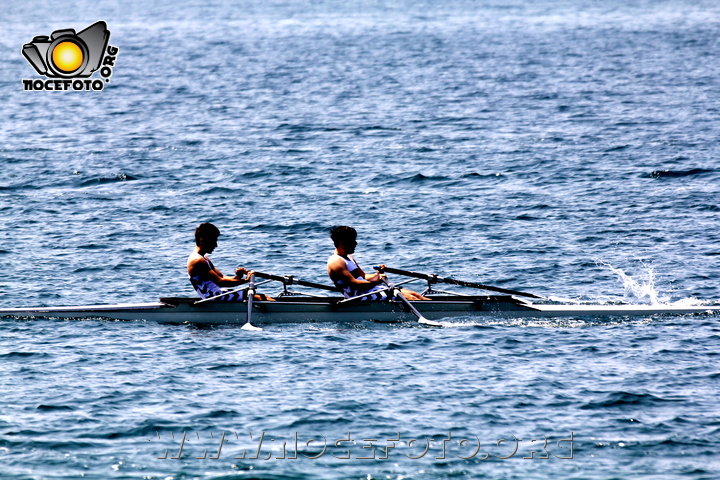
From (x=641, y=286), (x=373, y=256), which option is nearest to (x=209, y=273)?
(x=373, y=256)

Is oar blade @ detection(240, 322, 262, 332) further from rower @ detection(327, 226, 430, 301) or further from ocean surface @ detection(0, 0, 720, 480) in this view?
rower @ detection(327, 226, 430, 301)

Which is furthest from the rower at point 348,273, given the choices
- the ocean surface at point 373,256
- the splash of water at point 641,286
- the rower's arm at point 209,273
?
the splash of water at point 641,286

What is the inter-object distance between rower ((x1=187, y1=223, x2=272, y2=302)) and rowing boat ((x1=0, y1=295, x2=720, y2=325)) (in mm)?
184

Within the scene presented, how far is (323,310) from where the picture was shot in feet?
58.2

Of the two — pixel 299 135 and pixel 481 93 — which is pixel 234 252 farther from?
pixel 481 93

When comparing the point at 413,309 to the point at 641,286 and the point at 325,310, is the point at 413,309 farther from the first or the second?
the point at 641,286

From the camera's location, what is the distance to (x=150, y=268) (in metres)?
22.0

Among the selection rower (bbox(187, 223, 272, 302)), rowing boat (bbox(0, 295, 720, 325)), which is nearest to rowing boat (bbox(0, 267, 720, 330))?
rowing boat (bbox(0, 295, 720, 325))

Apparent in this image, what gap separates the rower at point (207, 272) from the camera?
17359 millimetres

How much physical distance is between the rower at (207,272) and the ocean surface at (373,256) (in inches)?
27.8

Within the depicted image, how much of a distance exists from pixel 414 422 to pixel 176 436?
325cm

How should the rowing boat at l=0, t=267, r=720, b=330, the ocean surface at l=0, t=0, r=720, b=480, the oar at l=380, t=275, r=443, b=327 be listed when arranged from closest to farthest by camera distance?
the ocean surface at l=0, t=0, r=720, b=480 → the oar at l=380, t=275, r=443, b=327 → the rowing boat at l=0, t=267, r=720, b=330

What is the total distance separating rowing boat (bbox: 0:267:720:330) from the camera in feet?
58.1

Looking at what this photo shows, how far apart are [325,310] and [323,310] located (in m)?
0.04
